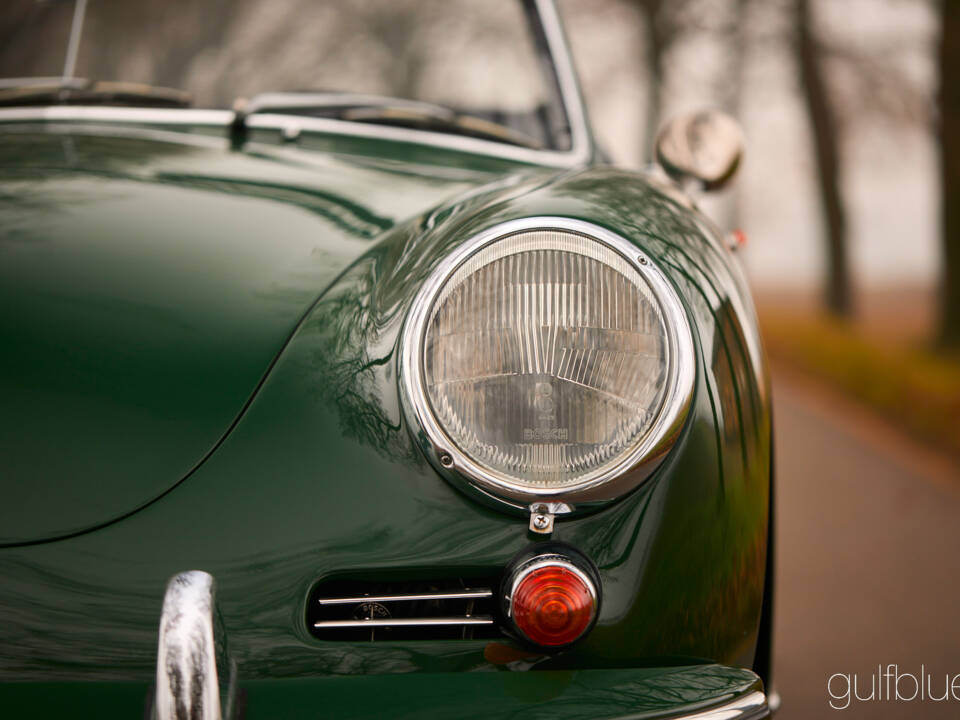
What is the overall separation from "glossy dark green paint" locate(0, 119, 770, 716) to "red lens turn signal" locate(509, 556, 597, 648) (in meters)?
0.03

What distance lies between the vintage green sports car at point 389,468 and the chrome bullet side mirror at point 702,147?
790 millimetres

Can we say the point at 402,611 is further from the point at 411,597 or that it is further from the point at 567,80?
the point at 567,80

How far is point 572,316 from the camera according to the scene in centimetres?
116

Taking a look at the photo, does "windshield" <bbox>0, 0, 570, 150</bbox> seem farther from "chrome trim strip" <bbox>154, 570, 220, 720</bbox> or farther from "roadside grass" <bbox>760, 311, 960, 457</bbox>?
"roadside grass" <bbox>760, 311, 960, 457</bbox>

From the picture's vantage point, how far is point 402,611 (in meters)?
1.16

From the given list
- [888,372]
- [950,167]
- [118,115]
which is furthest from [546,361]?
[950,167]

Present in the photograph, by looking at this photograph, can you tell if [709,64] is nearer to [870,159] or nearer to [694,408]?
[870,159]

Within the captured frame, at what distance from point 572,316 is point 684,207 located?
1.43 feet

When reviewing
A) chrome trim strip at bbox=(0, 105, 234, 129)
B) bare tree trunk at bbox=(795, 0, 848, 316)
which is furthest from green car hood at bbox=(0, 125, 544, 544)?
bare tree trunk at bbox=(795, 0, 848, 316)

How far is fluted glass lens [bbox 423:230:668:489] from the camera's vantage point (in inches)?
44.9

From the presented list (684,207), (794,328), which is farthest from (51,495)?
(794,328)

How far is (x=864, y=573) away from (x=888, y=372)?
402 centimetres

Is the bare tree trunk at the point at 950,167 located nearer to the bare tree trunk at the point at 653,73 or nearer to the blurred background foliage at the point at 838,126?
the blurred background foliage at the point at 838,126

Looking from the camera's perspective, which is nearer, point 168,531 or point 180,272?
point 168,531
